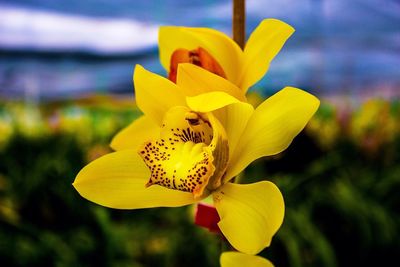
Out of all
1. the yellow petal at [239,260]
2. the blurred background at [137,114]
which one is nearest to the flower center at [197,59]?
the yellow petal at [239,260]

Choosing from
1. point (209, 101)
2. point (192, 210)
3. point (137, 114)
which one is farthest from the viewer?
point (137, 114)

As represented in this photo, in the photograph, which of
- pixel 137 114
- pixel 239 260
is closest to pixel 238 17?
pixel 239 260

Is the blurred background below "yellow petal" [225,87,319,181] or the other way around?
below

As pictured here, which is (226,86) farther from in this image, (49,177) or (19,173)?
(19,173)

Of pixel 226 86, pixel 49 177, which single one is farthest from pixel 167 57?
pixel 49 177

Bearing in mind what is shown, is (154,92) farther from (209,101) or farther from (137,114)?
(137,114)

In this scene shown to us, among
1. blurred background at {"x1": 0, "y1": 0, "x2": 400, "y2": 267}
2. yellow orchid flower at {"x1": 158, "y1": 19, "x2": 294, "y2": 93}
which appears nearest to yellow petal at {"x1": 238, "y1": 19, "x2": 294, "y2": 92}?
yellow orchid flower at {"x1": 158, "y1": 19, "x2": 294, "y2": 93}

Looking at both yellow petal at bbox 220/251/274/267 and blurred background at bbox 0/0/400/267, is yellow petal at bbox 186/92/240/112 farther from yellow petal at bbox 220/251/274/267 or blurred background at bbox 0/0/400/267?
blurred background at bbox 0/0/400/267
